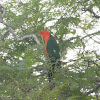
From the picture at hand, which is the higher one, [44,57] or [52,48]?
[52,48]

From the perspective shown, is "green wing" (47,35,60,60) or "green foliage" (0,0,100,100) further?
"green wing" (47,35,60,60)

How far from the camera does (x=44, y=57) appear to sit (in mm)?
2365

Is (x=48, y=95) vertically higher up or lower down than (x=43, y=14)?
lower down

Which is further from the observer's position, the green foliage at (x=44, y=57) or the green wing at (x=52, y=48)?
the green wing at (x=52, y=48)

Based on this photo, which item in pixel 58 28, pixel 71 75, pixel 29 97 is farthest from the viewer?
pixel 58 28

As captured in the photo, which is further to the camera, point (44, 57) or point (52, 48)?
point (52, 48)

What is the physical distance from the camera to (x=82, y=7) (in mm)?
3736

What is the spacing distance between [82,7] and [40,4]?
0.90 meters

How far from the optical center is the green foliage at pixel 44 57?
5.89ft

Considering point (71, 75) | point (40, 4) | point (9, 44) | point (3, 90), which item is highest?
point (40, 4)

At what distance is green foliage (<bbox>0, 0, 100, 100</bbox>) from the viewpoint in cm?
179

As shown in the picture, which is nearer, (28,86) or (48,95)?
(48,95)

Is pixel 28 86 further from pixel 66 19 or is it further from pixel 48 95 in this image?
pixel 66 19

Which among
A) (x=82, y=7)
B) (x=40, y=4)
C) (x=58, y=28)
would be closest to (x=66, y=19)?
(x=58, y=28)
